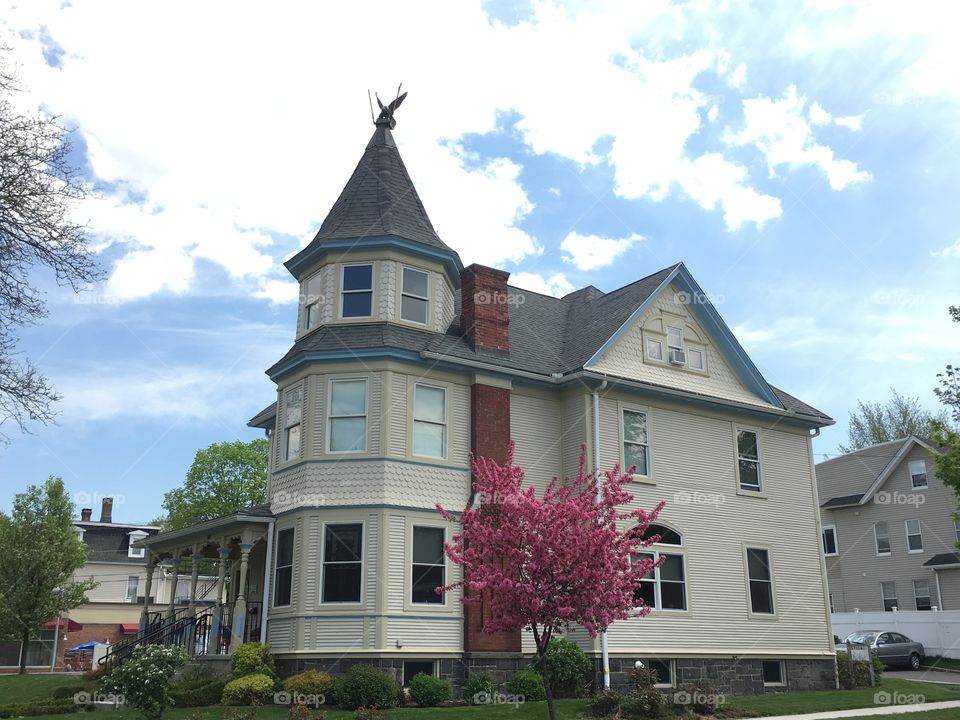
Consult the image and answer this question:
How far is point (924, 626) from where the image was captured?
118 ft

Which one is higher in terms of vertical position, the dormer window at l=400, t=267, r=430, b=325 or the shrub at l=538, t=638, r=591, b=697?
the dormer window at l=400, t=267, r=430, b=325

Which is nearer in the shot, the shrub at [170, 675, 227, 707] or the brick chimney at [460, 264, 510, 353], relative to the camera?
the shrub at [170, 675, 227, 707]

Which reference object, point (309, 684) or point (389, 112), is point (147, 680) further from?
point (389, 112)

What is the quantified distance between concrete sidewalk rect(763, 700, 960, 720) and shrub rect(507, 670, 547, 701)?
450 centimetres

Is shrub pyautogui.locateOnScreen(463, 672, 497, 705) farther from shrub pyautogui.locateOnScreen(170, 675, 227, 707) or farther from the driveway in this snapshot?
the driveway

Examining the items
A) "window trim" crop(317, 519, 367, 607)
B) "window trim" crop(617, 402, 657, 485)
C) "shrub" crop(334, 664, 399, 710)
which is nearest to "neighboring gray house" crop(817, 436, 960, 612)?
"window trim" crop(617, 402, 657, 485)

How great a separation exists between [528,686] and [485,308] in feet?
29.9

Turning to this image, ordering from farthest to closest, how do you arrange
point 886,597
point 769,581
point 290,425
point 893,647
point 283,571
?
point 886,597 → point 893,647 → point 769,581 → point 290,425 → point 283,571

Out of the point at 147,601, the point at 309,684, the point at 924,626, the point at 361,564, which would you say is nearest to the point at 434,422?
the point at 361,564

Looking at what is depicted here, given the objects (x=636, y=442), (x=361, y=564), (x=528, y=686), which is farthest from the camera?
(x=636, y=442)

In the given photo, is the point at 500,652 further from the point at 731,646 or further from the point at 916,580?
the point at 916,580


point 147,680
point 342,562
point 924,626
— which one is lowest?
point 147,680

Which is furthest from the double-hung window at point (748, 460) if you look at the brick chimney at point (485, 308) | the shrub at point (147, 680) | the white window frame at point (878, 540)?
the white window frame at point (878, 540)

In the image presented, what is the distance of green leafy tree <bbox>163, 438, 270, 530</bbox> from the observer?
50.6m
